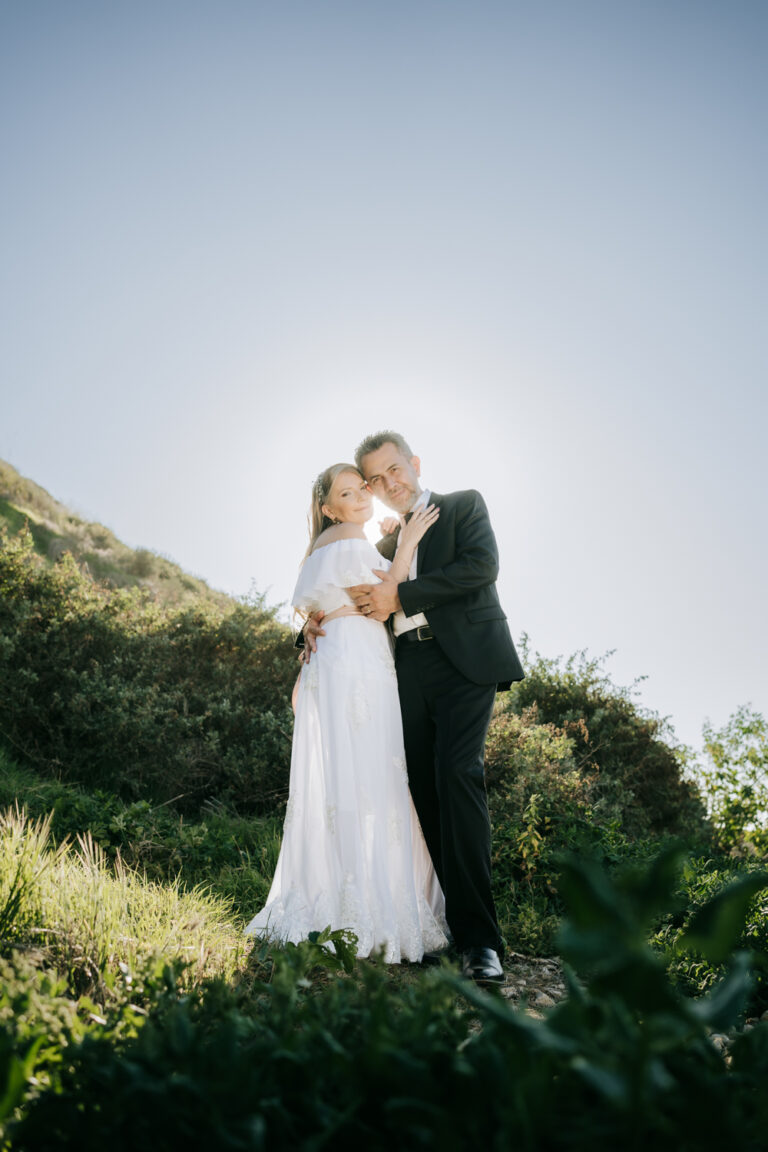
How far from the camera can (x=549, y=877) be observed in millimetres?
4820

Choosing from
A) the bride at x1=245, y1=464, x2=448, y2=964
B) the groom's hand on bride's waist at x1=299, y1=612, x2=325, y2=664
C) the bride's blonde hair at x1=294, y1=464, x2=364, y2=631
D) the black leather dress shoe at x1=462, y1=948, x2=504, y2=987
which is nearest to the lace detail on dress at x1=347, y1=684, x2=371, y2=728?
the bride at x1=245, y1=464, x2=448, y2=964

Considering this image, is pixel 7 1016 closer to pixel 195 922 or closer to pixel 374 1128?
pixel 374 1128

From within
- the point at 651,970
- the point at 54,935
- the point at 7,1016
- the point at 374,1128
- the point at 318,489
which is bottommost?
the point at 54,935

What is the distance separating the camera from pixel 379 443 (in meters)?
4.50

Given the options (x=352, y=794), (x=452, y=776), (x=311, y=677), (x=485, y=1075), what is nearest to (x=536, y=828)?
(x=452, y=776)

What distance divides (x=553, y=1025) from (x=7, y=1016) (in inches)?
50.8

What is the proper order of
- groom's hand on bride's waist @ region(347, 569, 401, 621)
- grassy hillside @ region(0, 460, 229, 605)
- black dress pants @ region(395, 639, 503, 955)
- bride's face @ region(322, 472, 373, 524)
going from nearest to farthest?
black dress pants @ region(395, 639, 503, 955)
groom's hand on bride's waist @ region(347, 569, 401, 621)
bride's face @ region(322, 472, 373, 524)
grassy hillside @ region(0, 460, 229, 605)

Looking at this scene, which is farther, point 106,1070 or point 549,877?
point 549,877

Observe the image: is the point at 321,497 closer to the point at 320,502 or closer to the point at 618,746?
the point at 320,502

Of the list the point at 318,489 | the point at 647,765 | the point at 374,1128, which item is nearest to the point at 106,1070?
the point at 374,1128

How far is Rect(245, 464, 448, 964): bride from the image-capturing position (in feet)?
12.1

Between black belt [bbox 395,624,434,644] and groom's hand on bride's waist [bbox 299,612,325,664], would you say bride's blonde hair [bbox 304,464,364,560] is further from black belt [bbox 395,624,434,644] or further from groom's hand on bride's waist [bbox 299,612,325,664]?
black belt [bbox 395,624,434,644]

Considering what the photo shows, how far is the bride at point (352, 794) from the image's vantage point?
3.70m

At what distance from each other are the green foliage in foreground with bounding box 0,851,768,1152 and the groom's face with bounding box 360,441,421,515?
11.5 feet
